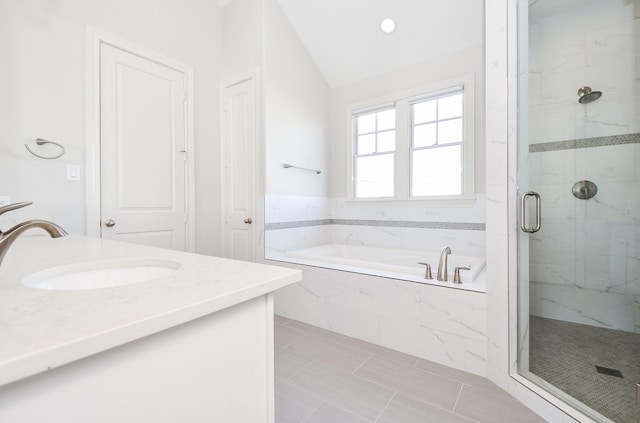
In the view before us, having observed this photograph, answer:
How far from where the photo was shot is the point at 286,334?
2.25m

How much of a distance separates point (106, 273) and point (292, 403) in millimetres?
1094

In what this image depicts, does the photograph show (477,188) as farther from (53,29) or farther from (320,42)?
(53,29)

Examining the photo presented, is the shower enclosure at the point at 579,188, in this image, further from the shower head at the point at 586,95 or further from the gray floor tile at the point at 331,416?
the gray floor tile at the point at 331,416

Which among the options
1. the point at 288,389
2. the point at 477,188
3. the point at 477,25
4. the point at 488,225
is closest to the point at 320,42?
the point at 477,25

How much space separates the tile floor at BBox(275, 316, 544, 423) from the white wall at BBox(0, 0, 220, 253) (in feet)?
6.31

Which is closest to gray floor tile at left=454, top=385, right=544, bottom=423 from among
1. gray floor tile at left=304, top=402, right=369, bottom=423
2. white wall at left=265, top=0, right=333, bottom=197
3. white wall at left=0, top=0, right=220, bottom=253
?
gray floor tile at left=304, top=402, right=369, bottom=423

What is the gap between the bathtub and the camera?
197 centimetres

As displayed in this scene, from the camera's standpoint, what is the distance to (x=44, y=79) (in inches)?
77.9

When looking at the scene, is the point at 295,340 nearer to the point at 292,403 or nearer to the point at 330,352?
the point at 330,352

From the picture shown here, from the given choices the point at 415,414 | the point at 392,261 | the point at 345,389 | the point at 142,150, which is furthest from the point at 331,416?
the point at 142,150

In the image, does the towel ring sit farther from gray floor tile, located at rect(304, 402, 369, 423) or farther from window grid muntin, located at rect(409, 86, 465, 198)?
window grid muntin, located at rect(409, 86, 465, 198)

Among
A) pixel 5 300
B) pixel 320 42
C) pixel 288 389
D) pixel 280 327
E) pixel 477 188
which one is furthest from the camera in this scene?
pixel 320 42

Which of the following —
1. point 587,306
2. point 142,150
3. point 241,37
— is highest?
point 241,37

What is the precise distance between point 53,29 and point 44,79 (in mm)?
369
